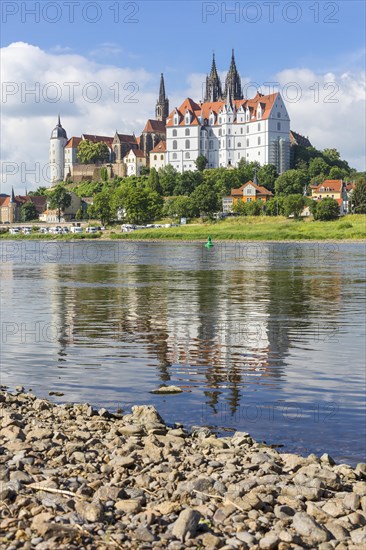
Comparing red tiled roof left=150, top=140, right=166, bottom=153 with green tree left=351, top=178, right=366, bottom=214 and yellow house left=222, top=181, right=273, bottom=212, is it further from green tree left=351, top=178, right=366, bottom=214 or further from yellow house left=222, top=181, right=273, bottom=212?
green tree left=351, top=178, right=366, bottom=214

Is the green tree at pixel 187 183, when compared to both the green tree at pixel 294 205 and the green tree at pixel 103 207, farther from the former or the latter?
the green tree at pixel 294 205

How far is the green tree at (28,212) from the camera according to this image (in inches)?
7446

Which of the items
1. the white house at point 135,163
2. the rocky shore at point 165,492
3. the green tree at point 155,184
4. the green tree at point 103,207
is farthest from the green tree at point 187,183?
the rocky shore at point 165,492

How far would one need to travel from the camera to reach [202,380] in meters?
15.6

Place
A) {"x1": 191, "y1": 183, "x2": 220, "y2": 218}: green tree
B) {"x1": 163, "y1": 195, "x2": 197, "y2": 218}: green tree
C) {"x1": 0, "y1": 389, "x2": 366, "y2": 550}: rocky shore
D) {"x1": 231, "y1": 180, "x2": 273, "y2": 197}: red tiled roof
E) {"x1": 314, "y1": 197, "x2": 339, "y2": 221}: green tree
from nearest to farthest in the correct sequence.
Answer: {"x1": 0, "y1": 389, "x2": 366, "y2": 550}: rocky shore → {"x1": 314, "y1": 197, "x2": 339, "y2": 221}: green tree → {"x1": 163, "y1": 195, "x2": 197, "y2": 218}: green tree → {"x1": 191, "y1": 183, "x2": 220, "y2": 218}: green tree → {"x1": 231, "y1": 180, "x2": 273, "y2": 197}: red tiled roof

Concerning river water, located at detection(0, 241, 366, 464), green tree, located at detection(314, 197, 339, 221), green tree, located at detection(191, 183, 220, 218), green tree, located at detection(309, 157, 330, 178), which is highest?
green tree, located at detection(309, 157, 330, 178)

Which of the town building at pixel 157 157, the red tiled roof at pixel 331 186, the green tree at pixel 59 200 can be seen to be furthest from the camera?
the town building at pixel 157 157

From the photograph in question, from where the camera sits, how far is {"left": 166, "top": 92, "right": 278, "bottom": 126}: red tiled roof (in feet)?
583

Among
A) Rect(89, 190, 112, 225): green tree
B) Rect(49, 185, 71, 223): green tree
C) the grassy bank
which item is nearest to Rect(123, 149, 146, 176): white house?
Rect(49, 185, 71, 223): green tree

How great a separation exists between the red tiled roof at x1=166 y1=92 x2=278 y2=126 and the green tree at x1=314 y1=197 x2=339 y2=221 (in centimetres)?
5364

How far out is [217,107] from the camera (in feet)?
617

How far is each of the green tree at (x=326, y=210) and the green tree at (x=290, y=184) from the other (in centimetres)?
2413

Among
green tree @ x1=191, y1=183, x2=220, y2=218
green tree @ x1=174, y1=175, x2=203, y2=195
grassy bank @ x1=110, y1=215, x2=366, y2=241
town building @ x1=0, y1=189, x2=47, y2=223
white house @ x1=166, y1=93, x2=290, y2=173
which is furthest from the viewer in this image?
town building @ x1=0, y1=189, x2=47, y2=223

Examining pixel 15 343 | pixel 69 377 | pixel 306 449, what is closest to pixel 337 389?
pixel 306 449
